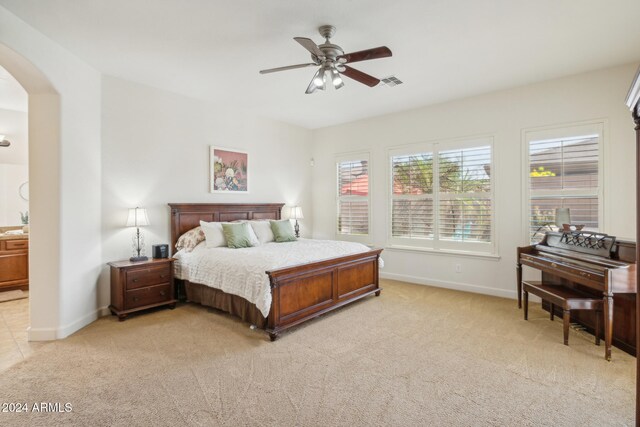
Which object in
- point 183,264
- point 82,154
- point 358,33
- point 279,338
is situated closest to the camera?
point 358,33

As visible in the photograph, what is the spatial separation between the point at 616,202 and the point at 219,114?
5.31 meters

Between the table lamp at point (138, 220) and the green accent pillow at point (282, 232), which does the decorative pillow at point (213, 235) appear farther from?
the green accent pillow at point (282, 232)

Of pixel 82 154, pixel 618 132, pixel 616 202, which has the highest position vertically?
pixel 618 132

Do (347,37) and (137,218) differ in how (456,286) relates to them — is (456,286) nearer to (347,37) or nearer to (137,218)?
(347,37)

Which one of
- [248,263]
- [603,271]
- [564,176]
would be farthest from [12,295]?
[564,176]

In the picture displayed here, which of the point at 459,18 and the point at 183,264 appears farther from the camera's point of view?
the point at 183,264

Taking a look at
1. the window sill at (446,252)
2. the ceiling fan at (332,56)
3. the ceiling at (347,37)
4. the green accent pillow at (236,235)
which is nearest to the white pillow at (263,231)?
the green accent pillow at (236,235)

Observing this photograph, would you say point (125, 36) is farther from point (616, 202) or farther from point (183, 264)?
point (616, 202)

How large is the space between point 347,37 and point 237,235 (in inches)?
106

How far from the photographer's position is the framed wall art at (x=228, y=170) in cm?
505

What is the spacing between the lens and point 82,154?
351cm

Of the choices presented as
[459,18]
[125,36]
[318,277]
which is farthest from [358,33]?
[318,277]

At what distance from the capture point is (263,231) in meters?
4.93

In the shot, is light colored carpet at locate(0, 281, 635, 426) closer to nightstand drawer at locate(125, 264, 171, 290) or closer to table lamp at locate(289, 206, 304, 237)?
nightstand drawer at locate(125, 264, 171, 290)
